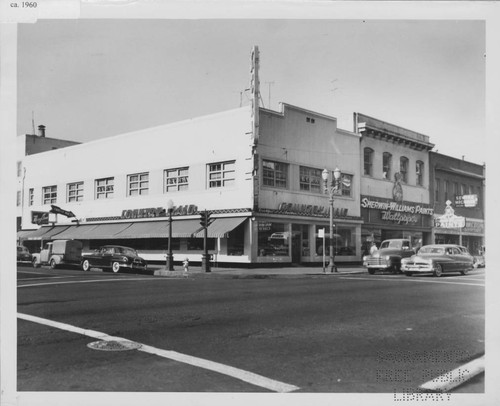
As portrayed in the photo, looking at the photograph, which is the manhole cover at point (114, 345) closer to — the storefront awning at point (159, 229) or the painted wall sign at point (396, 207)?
the painted wall sign at point (396, 207)

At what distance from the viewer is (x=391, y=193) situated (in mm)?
19453

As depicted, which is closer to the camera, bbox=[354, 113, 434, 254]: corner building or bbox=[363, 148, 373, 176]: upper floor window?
bbox=[354, 113, 434, 254]: corner building

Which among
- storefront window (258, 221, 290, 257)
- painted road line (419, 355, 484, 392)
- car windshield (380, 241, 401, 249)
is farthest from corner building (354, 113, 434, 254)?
painted road line (419, 355, 484, 392)

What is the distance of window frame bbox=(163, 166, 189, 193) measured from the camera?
21734 millimetres

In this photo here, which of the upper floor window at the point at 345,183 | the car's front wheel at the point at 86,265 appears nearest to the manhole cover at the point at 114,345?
the car's front wheel at the point at 86,265

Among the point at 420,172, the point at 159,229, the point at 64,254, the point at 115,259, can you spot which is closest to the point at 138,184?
the point at 159,229

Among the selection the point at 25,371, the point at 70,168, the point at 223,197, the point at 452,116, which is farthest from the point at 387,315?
the point at 70,168

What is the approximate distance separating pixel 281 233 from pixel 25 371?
1774 cm

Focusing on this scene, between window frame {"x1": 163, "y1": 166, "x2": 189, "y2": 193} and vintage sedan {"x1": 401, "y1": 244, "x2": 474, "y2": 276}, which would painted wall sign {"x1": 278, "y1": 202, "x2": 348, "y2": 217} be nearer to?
window frame {"x1": 163, "y1": 166, "x2": 189, "y2": 193}

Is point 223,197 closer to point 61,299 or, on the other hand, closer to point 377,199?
point 377,199

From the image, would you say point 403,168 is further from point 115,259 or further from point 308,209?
point 115,259

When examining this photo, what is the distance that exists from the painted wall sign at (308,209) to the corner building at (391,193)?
1.08 m

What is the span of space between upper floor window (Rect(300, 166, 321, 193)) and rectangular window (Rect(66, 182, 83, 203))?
379 inches

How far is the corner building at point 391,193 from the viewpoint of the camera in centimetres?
1670
